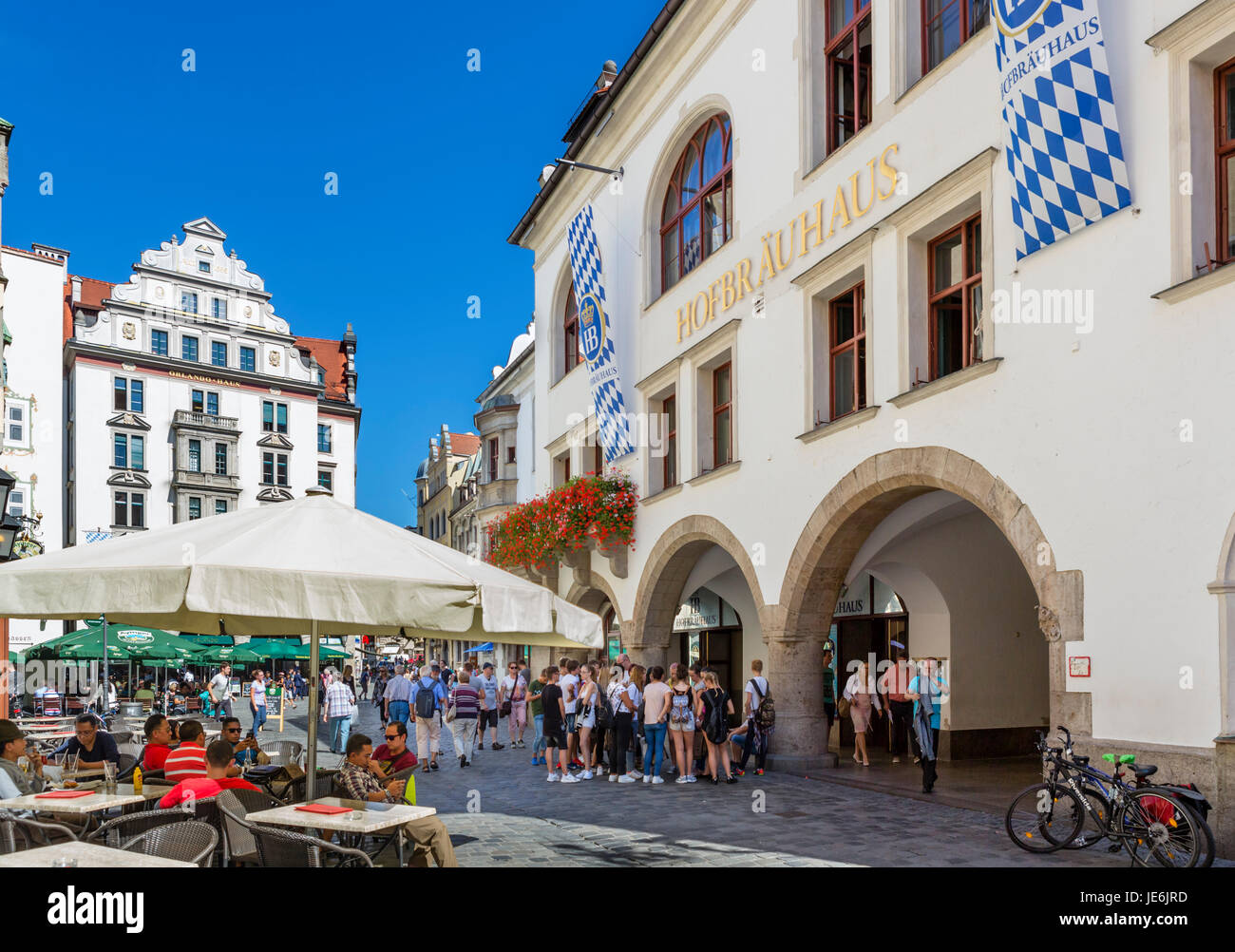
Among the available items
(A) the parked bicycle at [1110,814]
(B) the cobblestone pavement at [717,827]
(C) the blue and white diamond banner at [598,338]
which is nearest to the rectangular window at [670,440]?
(C) the blue and white diamond banner at [598,338]

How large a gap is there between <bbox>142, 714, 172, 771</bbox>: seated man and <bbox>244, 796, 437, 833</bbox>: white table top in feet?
9.77

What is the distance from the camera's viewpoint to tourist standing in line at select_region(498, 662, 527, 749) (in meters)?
21.3

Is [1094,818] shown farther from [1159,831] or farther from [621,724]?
[621,724]

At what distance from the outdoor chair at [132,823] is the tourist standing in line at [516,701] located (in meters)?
14.5

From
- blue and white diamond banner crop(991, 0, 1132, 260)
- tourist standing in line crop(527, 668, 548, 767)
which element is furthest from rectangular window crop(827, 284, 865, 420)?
tourist standing in line crop(527, 668, 548, 767)

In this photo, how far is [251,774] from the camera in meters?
10.0

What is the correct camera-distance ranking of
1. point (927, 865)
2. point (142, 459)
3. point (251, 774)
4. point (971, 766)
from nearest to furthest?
point (927, 865) < point (251, 774) < point (971, 766) < point (142, 459)

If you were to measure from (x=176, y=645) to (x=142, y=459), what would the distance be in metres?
33.7

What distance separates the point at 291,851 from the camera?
6.30 m

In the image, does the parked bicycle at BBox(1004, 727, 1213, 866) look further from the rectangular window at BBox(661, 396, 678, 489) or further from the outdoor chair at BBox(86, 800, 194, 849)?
the rectangular window at BBox(661, 396, 678, 489)

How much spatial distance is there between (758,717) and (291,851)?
1029 cm
